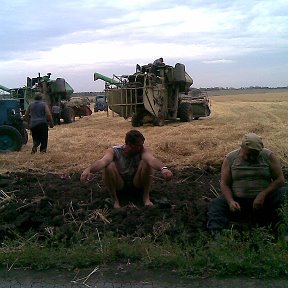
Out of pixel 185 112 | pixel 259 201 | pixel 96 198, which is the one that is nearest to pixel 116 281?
pixel 259 201

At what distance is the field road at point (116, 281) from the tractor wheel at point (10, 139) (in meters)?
9.51

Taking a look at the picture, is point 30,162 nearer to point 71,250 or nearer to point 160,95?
point 71,250

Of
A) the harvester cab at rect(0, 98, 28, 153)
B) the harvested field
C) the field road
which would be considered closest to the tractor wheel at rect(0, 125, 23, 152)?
the harvester cab at rect(0, 98, 28, 153)

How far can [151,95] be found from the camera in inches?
844

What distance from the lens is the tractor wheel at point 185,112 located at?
23.4 metres

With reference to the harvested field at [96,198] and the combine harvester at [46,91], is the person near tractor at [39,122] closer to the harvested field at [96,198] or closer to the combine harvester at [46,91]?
the harvested field at [96,198]

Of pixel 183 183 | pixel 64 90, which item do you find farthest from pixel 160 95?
pixel 183 183

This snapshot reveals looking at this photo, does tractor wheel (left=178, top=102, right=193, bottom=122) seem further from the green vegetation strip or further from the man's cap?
the green vegetation strip

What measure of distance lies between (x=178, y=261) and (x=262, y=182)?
1671 millimetres

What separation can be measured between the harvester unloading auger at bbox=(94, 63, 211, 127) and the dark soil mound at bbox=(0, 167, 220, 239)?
13.4 m

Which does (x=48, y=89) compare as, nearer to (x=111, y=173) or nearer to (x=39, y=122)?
(x=39, y=122)

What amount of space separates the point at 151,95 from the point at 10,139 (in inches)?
350

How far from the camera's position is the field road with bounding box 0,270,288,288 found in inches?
160

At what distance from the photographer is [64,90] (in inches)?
1020
